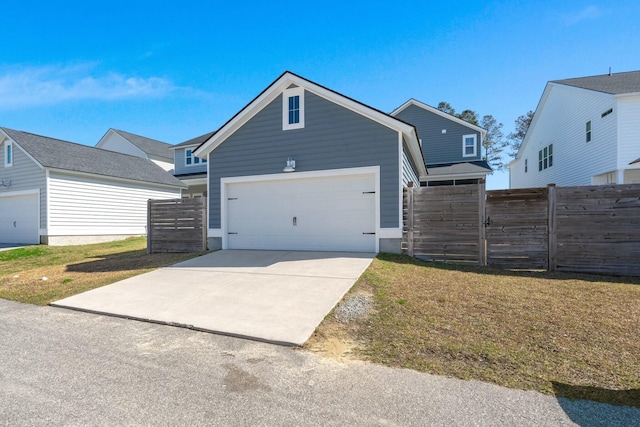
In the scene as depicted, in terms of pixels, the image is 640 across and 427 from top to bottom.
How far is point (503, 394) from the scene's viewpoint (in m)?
2.73

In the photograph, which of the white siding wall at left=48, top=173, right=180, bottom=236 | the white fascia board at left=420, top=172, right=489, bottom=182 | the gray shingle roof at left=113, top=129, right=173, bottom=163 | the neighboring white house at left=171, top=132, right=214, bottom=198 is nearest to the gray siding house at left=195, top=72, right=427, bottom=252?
the white fascia board at left=420, top=172, right=489, bottom=182

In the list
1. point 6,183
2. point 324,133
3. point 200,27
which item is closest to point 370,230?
point 324,133

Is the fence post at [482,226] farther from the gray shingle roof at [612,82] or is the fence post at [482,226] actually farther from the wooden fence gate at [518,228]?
the gray shingle roof at [612,82]

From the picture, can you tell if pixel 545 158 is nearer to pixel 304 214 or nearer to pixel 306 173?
pixel 306 173

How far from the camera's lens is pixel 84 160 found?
1680 cm

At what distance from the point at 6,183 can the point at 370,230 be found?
1804 centimetres

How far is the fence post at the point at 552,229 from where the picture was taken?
23.7 ft

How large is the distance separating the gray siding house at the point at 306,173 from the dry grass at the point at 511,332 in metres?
3.01

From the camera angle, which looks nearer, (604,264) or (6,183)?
(604,264)

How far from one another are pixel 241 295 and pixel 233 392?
294cm

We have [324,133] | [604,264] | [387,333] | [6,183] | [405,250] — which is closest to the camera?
[387,333]

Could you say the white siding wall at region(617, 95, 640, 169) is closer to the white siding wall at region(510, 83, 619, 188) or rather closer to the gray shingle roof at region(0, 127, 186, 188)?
the white siding wall at region(510, 83, 619, 188)

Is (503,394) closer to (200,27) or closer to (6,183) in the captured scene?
(200,27)

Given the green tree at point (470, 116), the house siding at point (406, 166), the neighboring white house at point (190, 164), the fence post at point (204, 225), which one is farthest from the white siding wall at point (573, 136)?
the neighboring white house at point (190, 164)
